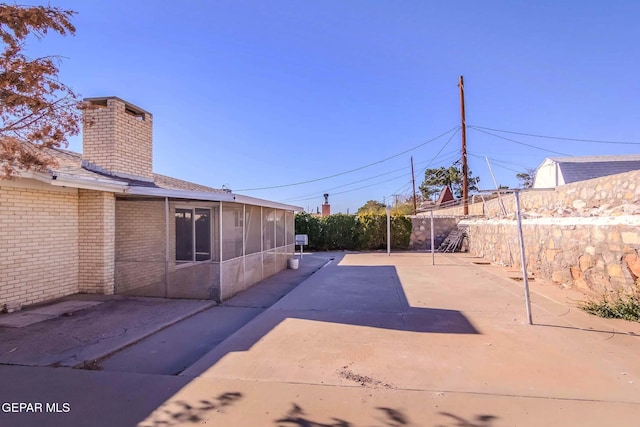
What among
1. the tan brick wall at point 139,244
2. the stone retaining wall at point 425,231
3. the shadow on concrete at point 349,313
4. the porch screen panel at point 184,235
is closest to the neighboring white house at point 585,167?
the stone retaining wall at point 425,231

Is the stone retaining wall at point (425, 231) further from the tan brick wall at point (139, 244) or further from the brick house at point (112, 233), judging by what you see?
the tan brick wall at point (139, 244)

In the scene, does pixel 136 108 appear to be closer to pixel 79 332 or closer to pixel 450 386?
pixel 79 332

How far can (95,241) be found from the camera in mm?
7438

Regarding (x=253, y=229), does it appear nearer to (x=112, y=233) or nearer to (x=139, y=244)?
(x=139, y=244)

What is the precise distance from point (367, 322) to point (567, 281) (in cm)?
547

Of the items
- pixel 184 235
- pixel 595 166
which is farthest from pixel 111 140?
pixel 595 166

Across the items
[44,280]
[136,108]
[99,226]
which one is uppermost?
[136,108]

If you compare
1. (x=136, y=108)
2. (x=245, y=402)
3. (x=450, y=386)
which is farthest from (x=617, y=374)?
(x=136, y=108)

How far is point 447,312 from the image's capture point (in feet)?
21.2

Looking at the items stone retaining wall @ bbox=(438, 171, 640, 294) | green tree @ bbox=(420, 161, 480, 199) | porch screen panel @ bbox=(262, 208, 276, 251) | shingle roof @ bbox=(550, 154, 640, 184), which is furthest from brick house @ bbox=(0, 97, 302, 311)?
green tree @ bbox=(420, 161, 480, 199)

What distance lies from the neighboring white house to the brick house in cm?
1690

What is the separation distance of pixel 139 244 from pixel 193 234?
Answer: 1111mm

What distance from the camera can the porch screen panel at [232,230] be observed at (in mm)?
7774

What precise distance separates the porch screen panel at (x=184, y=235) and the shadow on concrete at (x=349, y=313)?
2276 mm
